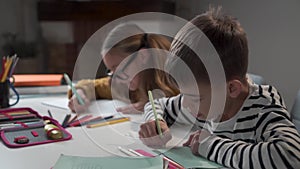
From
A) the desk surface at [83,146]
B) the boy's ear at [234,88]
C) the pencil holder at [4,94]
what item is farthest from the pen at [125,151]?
the pencil holder at [4,94]

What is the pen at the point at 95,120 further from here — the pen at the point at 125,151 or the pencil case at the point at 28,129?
the pen at the point at 125,151

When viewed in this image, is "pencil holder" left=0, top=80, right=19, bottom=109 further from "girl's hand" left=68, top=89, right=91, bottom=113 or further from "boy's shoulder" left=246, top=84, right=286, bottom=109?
"boy's shoulder" left=246, top=84, right=286, bottom=109

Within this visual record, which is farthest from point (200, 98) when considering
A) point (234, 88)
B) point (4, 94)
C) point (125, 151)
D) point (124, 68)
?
point (4, 94)

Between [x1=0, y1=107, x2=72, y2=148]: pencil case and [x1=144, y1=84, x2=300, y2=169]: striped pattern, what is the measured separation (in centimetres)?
35

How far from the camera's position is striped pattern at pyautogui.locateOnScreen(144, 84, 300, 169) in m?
0.62

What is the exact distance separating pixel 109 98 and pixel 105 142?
444 mm

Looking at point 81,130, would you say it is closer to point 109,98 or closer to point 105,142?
point 105,142

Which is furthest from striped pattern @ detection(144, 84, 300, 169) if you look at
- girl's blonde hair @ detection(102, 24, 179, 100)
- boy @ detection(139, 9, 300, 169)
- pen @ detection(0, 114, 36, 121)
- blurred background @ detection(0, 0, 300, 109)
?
blurred background @ detection(0, 0, 300, 109)

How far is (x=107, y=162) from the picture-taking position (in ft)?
2.27

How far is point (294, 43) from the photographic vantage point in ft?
4.26

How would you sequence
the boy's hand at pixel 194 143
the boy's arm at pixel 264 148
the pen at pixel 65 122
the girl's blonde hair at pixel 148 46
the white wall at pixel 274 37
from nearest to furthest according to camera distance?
the boy's arm at pixel 264 148 < the boy's hand at pixel 194 143 < the pen at pixel 65 122 < the girl's blonde hair at pixel 148 46 < the white wall at pixel 274 37

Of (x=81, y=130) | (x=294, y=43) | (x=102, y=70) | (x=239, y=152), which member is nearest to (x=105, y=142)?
(x=81, y=130)

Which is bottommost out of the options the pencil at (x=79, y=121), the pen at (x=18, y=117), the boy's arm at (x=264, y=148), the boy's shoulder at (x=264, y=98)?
the pen at (x=18, y=117)

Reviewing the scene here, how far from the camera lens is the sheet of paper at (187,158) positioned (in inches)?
26.7
